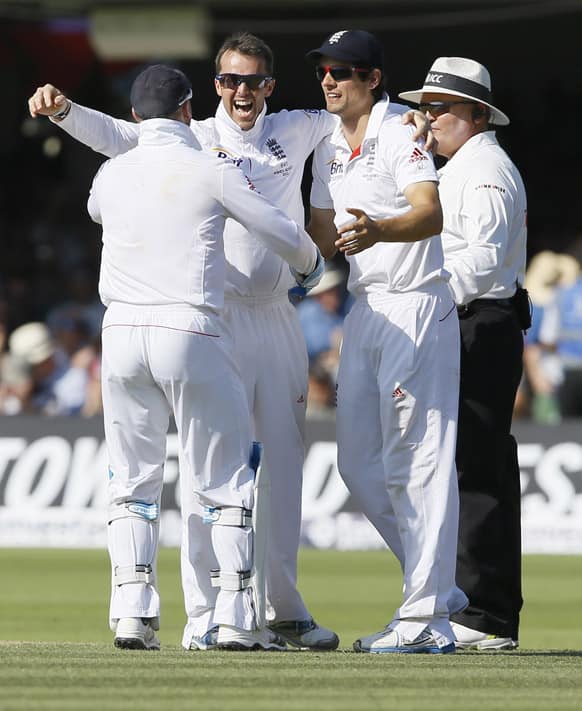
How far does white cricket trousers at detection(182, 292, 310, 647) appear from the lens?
6645 millimetres

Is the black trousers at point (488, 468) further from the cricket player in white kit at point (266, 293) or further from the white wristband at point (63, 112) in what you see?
the white wristband at point (63, 112)

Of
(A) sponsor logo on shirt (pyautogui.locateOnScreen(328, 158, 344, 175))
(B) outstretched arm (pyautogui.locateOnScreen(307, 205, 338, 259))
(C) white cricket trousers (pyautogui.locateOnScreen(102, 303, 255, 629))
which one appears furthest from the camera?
(B) outstretched arm (pyautogui.locateOnScreen(307, 205, 338, 259))

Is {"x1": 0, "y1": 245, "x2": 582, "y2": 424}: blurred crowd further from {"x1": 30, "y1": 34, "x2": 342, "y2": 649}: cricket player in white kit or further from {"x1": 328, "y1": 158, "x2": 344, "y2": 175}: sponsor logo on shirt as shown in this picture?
{"x1": 328, "y1": 158, "x2": 344, "y2": 175}: sponsor logo on shirt

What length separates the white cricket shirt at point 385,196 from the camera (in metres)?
6.36

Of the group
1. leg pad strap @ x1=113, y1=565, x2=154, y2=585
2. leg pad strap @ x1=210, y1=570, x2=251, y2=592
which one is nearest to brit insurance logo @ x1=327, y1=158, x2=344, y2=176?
leg pad strap @ x1=210, y1=570, x2=251, y2=592

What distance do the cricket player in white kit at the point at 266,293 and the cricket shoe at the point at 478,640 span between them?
1.94 ft

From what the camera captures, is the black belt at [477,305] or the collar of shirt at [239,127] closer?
the collar of shirt at [239,127]

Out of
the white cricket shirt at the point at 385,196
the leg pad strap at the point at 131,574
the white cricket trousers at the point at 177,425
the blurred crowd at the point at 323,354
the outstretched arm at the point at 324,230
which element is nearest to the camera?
the white cricket trousers at the point at 177,425

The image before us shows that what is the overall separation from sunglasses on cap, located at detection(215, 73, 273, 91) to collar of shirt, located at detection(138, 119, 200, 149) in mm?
460

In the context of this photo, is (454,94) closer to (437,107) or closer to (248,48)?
(437,107)

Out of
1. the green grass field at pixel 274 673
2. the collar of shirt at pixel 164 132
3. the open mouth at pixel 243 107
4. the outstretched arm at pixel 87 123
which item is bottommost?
the green grass field at pixel 274 673

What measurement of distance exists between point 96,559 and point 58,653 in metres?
6.40

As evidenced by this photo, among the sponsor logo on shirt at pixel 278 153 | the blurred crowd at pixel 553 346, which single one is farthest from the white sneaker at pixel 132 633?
the blurred crowd at pixel 553 346

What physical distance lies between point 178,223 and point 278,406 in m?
0.96
